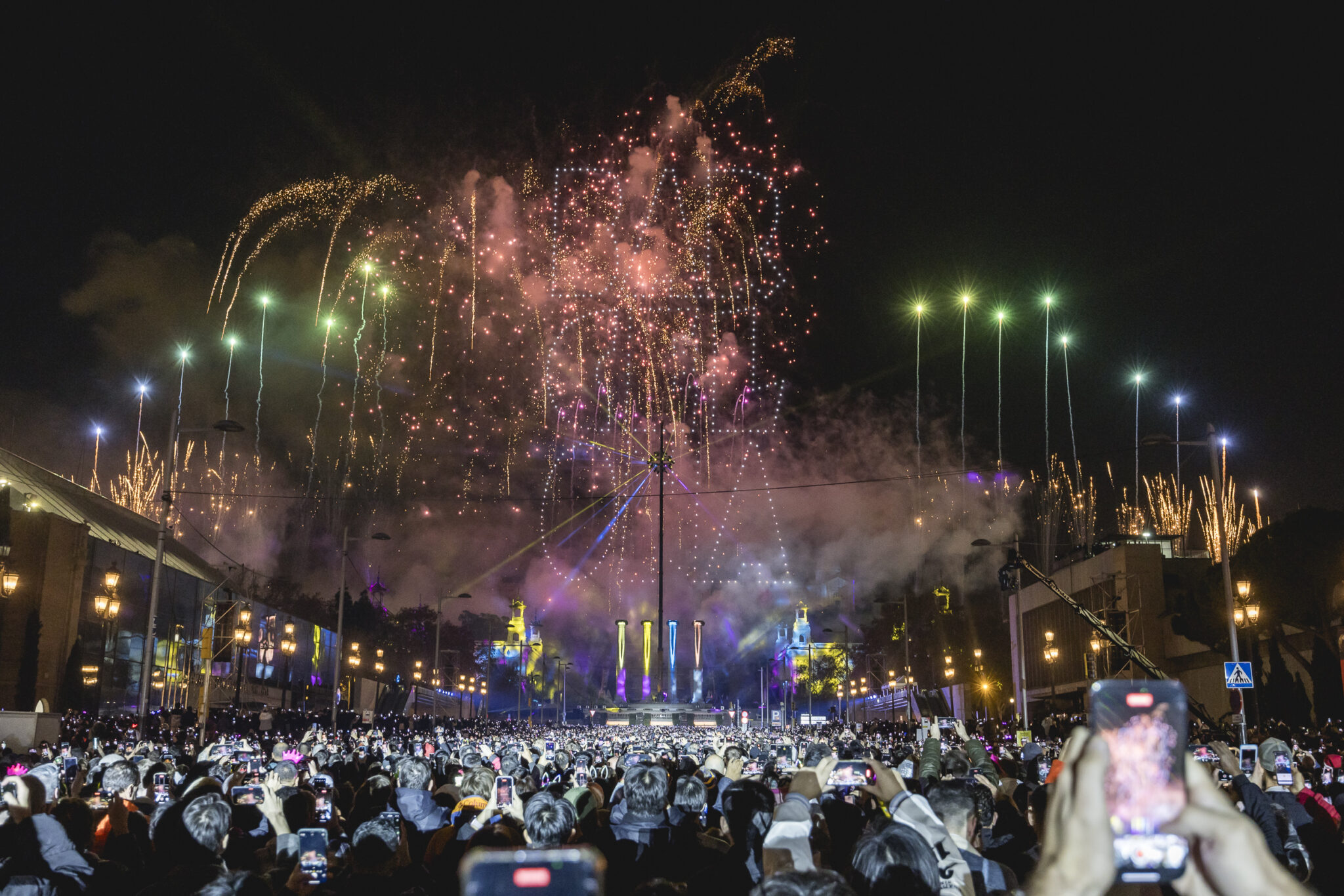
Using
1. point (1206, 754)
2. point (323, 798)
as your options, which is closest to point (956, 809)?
point (323, 798)

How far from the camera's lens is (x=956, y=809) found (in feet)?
17.8

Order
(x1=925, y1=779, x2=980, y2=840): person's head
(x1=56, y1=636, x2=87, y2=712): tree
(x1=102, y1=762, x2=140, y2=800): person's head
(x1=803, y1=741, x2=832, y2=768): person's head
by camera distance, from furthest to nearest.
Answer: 1. (x1=56, y1=636, x2=87, y2=712): tree
2. (x1=803, y1=741, x2=832, y2=768): person's head
3. (x1=102, y1=762, x2=140, y2=800): person's head
4. (x1=925, y1=779, x2=980, y2=840): person's head

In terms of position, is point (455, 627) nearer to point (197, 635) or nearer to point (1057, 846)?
point (197, 635)

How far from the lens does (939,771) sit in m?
12.9

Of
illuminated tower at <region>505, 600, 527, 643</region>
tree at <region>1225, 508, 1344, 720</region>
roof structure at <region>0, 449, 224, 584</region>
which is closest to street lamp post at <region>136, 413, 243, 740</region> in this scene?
roof structure at <region>0, 449, 224, 584</region>

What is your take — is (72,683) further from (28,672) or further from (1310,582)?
(1310,582)

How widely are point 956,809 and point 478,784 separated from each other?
4557 millimetres

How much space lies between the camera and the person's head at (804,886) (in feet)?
8.90

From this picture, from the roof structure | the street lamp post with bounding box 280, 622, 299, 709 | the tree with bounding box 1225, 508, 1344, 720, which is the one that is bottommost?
the street lamp post with bounding box 280, 622, 299, 709

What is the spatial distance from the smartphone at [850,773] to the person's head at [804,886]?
4.95m

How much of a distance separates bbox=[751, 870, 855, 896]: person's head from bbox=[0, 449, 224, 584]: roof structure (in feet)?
140

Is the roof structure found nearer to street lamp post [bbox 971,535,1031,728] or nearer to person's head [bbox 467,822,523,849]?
street lamp post [bbox 971,535,1031,728]

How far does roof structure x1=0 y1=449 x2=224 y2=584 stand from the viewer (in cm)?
4638

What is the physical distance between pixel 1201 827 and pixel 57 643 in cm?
4911
